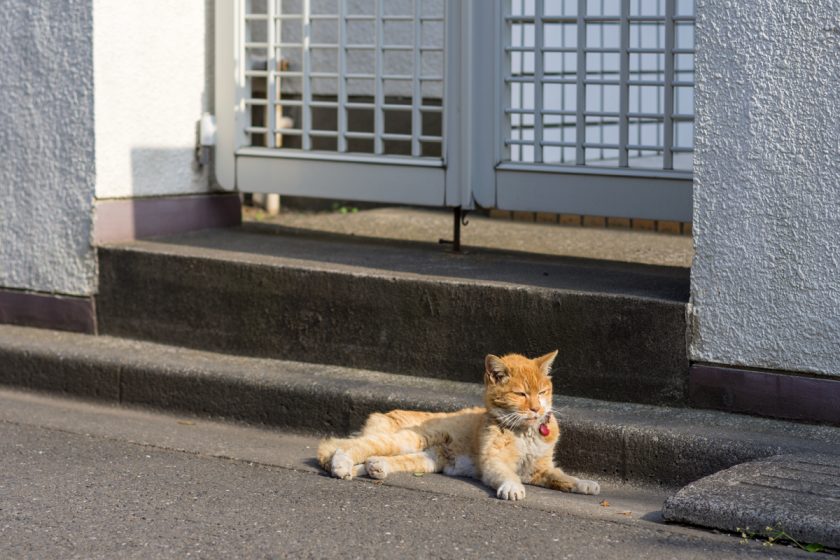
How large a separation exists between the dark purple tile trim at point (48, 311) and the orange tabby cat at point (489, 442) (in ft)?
7.31

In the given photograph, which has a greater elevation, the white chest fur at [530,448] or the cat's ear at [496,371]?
the cat's ear at [496,371]

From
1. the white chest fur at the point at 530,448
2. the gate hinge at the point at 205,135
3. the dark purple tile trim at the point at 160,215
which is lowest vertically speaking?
the white chest fur at the point at 530,448

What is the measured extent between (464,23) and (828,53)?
2140 millimetres

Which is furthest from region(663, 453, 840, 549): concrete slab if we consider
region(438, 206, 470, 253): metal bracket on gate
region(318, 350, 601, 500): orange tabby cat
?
region(438, 206, 470, 253): metal bracket on gate

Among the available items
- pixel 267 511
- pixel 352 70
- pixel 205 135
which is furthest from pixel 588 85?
pixel 267 511

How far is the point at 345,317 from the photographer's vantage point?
605 centimetres

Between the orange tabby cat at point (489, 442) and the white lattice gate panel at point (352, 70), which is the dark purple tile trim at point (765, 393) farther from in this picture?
the white lattice gate panel at point (352, 70)

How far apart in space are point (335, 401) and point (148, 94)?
7.83 feet

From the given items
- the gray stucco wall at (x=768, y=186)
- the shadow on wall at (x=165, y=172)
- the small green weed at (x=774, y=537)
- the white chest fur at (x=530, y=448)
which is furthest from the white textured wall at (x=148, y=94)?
the small green weed at (x=774, y=537)

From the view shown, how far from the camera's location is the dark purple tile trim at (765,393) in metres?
4.98

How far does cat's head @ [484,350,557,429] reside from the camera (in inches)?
196

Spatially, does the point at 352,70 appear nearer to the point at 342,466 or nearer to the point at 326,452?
the point at 326,452

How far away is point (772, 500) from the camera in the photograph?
421 centimetres

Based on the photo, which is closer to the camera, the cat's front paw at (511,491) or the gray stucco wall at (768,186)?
the cat's front paw at (511,491)
